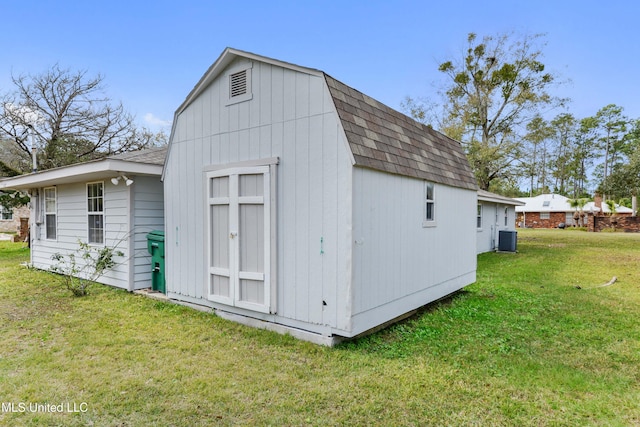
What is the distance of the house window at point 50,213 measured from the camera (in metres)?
8.73

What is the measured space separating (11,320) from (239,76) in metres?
4.75

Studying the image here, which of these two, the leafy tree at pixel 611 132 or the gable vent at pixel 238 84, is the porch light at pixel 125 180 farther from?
the leafy tree at pixel 611 132

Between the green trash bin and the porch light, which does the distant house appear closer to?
the green trash bin

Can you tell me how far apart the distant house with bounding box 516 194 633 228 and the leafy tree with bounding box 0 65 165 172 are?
32835mm

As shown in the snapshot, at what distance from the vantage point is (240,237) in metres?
4.68

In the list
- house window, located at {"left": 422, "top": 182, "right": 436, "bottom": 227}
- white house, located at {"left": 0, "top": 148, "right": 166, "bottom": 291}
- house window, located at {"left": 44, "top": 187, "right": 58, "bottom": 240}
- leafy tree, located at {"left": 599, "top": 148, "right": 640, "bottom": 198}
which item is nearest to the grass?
white house, located at {"left": 0, "top": 148, "right": 166, "bottom": 291}

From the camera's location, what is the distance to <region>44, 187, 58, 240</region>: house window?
28.7 feet

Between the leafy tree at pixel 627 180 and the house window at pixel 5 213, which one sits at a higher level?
the leafy tree at pixel 627 180

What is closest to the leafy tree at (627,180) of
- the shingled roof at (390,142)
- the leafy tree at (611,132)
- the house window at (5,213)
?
the leafy tree at (611,132)

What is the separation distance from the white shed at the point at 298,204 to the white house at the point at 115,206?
115 cm

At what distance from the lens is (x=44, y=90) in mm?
17344

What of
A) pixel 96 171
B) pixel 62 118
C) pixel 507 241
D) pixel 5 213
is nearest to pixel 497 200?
pixel 507 241

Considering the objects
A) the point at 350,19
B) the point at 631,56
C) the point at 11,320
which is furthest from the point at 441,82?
the point at 11,320

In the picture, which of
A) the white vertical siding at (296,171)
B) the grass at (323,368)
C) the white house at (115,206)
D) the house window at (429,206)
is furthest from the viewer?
the white house at (115,206)
